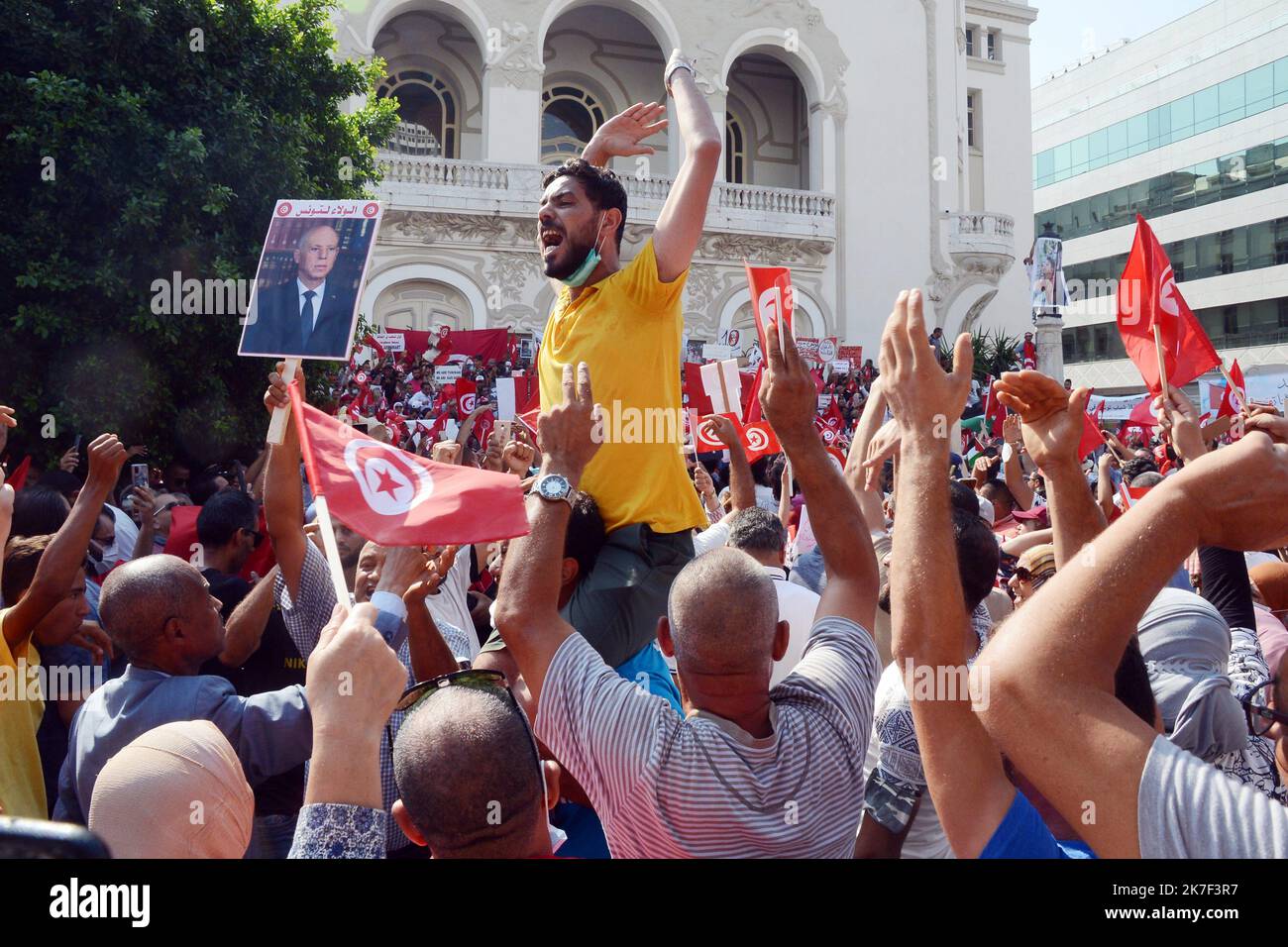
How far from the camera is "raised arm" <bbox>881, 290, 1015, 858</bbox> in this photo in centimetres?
159

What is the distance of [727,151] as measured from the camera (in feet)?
79.4

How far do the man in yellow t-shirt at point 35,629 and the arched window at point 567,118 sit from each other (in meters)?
20.7

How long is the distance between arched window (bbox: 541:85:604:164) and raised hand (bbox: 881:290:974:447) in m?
22.0

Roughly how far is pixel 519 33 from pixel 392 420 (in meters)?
12.6

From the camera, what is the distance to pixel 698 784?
1.76 metres

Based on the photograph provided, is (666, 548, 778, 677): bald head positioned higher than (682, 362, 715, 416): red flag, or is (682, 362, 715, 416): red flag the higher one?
(682, 362, 715, 416): red flag

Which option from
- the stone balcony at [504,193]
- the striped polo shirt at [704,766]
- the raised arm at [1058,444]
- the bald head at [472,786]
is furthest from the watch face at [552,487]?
the stone balcony at [504,193]

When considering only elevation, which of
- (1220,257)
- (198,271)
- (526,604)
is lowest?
(526,604)

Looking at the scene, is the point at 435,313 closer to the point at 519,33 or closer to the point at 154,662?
the point at 519,33

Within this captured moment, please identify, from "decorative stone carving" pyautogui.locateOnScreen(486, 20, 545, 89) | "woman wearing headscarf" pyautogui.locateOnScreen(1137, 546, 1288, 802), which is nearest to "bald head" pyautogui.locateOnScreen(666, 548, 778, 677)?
"woman wearing headscarf" pyautogui.locateOnScreen(1137, 546, 1288, 802)

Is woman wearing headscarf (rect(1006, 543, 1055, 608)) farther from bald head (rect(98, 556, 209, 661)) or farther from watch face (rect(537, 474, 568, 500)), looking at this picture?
bald head (rect(98, 556, 209, 661))

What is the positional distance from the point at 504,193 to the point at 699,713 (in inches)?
735

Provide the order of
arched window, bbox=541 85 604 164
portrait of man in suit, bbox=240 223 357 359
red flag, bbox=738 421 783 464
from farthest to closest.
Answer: arched window, bbox=541 85 604 164 < red flag, bbox=738 421 783 464 < portrait of man in suit, bbox=240 223 357 359
